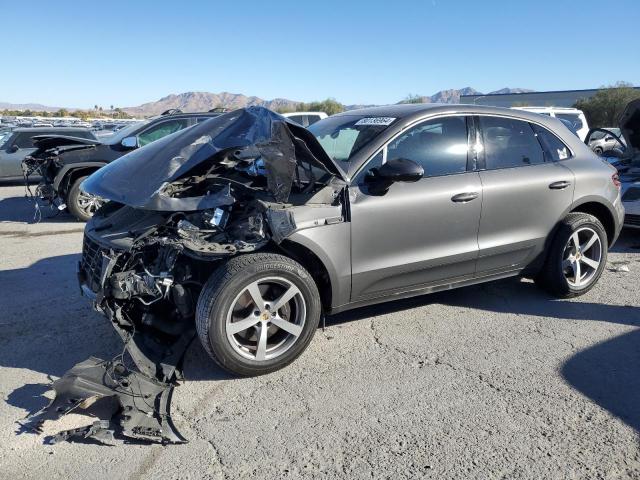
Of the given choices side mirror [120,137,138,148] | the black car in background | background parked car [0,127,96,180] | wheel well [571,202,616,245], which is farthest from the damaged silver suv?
background parked car [0,127,96,180]

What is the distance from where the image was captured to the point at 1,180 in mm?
12914

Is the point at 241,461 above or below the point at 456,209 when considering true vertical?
below

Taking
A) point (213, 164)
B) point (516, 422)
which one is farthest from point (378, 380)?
point (213, 164)

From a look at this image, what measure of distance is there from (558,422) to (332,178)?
2134 millimetres

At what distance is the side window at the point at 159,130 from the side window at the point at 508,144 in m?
6.65

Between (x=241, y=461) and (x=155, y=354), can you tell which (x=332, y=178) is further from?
(x=241, y=461)

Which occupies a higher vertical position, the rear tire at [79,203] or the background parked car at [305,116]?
the background parked car at [305,116]

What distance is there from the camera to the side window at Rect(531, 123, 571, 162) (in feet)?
16.0

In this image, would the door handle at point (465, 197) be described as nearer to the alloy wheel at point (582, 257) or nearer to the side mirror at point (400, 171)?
the side mirror at point (400, 171)

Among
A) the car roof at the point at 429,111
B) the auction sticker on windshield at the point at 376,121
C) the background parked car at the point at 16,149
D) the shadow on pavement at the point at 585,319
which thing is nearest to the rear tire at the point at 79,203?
the background parked car at the point at 16,149

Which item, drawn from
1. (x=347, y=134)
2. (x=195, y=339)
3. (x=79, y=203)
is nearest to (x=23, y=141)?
(x=79, y=203)

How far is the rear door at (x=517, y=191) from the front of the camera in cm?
444

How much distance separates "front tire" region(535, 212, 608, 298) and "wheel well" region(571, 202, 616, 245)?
0.15m

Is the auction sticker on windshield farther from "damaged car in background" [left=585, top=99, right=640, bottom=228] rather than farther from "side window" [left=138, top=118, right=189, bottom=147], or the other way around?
"side window" [left=138, top=118, right=189, bottom=147]
